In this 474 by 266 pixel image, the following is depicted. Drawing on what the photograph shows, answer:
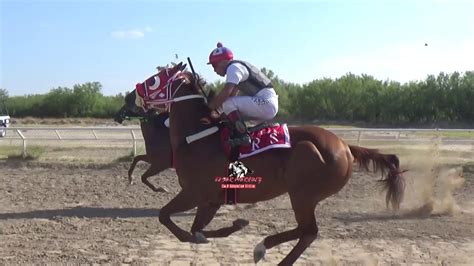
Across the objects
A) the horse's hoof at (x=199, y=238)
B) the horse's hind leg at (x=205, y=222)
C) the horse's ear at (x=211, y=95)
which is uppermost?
the horse's ear at (x=211, y=95)

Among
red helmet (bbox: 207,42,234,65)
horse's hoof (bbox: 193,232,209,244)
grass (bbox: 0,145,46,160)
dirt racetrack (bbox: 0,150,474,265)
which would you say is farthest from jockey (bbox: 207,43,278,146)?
grass (bbox: 0,145,46,160)

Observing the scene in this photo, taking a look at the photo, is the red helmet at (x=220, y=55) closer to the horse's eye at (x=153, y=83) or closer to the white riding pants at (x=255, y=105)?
the white riding pants at (x=255, y=105)

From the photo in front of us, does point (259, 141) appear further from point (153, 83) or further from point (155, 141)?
point (155, 141)

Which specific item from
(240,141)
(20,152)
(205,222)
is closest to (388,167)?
(240,141)

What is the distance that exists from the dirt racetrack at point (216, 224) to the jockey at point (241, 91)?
5.76ft

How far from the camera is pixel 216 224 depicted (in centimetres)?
862

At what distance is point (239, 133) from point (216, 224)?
3.42 meters

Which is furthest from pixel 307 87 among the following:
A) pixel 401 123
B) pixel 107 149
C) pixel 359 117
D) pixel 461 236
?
pixel 461 236

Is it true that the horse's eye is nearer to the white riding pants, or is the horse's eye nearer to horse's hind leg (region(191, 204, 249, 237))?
the white riding pants

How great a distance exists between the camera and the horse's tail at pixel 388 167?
6031 mm

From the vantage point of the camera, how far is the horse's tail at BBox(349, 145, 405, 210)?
6.03 meters

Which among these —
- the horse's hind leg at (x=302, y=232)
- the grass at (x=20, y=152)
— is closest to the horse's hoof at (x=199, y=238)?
the horse's hind leg at (x=302, y=232)

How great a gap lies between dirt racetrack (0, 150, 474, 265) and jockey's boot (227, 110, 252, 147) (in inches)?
64.5

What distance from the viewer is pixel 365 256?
665 cm
